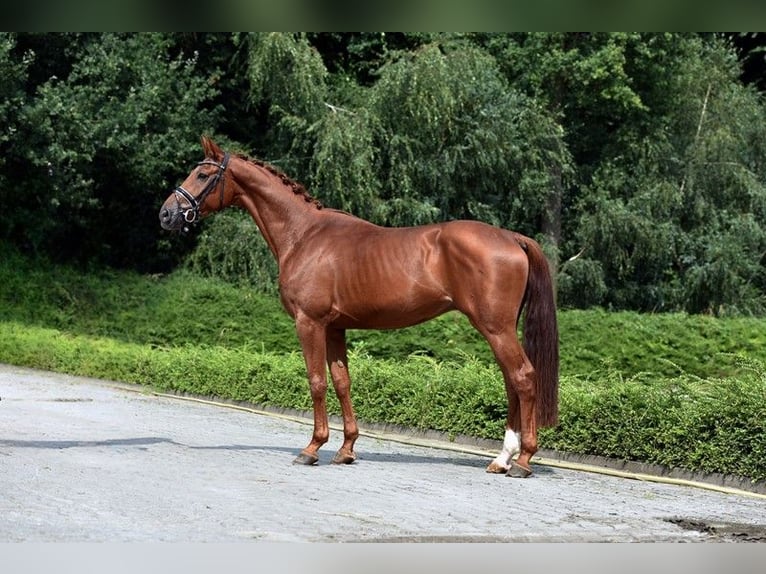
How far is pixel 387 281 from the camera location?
28.2 feet

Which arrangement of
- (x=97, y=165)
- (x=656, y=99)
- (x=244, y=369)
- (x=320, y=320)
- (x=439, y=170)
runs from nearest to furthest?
(x=320, y=320), (x=244, y=369), (x=439, y=170), (x=97, y=165), (x=656, y=99)

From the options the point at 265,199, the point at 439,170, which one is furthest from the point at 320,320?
the point at 439,170

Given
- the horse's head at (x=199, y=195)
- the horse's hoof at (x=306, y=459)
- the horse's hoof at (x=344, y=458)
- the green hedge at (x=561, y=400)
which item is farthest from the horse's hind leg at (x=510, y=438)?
the horse's head at (x=199, y=195)

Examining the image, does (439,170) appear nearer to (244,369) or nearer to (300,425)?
(244,369)

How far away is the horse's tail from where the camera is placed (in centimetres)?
838

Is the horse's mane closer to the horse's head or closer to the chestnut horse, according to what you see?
the chestnut horse

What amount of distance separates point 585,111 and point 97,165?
12389mm

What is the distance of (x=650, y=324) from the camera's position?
1795 cm

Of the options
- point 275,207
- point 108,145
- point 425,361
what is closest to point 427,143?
point 108,145

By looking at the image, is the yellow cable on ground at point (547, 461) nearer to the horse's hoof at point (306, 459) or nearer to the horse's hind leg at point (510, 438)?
the horse's hind leg at point (510, 438)

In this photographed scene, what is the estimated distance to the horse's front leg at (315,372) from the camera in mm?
8789

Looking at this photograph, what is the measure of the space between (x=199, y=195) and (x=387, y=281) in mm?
1842

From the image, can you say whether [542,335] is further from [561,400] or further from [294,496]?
[294,496]

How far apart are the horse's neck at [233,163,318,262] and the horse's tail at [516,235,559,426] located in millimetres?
2033
